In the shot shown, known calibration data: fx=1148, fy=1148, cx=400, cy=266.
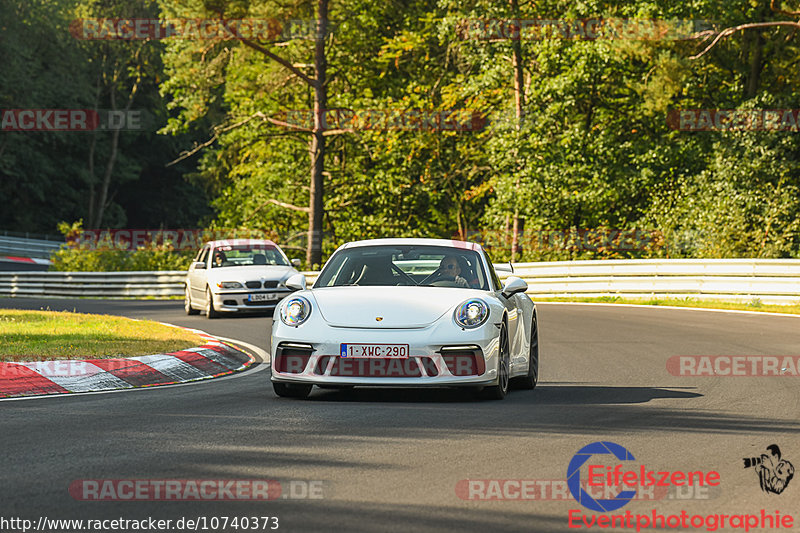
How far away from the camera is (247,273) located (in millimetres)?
22984

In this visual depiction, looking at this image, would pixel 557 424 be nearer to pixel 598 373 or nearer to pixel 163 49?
pixel 598 373

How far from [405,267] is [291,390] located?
173cm

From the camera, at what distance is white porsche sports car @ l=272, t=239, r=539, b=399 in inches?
352

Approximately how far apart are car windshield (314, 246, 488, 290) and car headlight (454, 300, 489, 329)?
66 centimetres

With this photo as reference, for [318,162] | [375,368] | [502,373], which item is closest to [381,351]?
[375,368]

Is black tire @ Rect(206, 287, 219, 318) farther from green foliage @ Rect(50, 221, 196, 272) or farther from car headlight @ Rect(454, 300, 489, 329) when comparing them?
green foliage @ Rect(50, 221, 196, 272)

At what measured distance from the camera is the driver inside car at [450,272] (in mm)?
10117

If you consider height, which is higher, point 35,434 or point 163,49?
point 163,49

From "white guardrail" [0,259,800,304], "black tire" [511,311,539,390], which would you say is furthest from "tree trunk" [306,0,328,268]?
"black tire" [511,311,539,390]

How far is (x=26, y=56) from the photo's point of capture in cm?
6319

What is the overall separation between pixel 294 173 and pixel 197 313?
2085 centimetres

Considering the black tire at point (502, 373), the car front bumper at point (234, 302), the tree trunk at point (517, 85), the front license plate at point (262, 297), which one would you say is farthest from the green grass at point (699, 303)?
the black tire at point (502, 373)

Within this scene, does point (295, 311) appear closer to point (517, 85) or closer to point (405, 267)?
point (405, 267)

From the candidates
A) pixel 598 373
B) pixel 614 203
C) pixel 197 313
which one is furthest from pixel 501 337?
pixel 614 203
